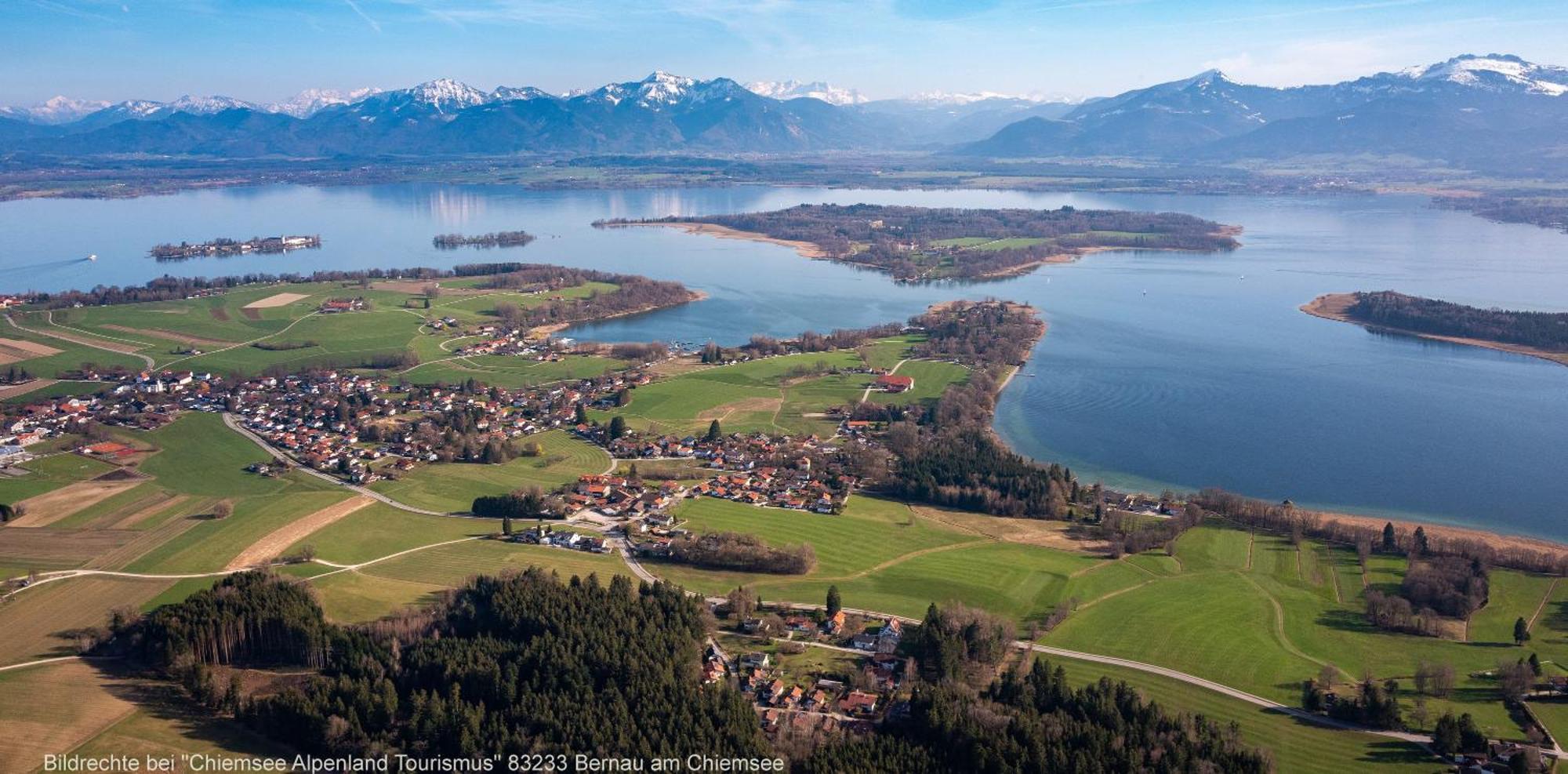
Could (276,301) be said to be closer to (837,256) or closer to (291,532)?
(291,532)

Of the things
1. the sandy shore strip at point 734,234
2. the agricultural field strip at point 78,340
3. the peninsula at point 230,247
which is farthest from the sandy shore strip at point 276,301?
the sandy shore strip at point 734,234

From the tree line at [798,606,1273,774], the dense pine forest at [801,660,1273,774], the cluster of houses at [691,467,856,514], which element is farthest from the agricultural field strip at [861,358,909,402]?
the dense pine forest at [801,660,1273,774]

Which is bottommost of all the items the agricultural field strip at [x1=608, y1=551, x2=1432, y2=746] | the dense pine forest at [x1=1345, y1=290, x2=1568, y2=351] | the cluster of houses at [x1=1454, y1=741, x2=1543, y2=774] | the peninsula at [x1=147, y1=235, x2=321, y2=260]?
the agricultural field strip at [x1=608, y1=551, x2=1432, y2=746]

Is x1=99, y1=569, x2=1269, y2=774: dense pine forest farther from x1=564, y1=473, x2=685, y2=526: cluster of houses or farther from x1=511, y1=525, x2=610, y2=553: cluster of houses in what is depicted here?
x1=564, y1=473, x2=685, y2=526: cluster of houses

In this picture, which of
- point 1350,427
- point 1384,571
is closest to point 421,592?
point 1384,571

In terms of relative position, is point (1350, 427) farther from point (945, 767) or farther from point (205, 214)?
point (205, 214)

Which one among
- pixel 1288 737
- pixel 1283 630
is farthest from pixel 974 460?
pixel 1288 737
